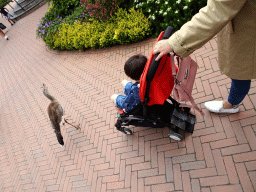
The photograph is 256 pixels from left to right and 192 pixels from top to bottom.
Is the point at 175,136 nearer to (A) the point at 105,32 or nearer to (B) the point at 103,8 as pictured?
(A) the point at 105,32

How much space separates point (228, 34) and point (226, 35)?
45mm

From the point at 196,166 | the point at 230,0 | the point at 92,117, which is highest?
the point at 230,0

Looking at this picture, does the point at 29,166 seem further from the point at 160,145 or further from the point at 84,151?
the point at 160,145

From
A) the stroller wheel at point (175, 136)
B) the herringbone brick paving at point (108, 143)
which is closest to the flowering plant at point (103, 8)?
the herringbone brick paving at point (108, 143)

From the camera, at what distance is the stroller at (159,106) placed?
1.89 m

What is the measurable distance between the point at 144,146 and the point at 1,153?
4.35m

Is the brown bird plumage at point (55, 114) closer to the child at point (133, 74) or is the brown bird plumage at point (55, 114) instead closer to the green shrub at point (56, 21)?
the child at point (133, 74)

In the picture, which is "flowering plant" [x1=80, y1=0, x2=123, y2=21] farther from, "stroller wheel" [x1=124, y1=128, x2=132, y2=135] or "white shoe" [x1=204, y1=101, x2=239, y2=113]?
"white shoe" [x1=204, y1=101, x2=239, y2=113]

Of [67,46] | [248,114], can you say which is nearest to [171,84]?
[248,114]

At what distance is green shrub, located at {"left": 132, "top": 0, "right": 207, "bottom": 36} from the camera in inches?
175

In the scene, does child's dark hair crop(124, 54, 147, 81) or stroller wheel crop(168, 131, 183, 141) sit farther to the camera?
stroller wheel crop(168, 131, 183, 141)

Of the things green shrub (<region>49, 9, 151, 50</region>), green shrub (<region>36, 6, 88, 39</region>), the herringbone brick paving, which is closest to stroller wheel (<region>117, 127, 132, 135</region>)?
the herringbone brick paving

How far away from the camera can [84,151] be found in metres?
3.70

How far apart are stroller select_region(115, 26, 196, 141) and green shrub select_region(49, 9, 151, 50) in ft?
9.99
